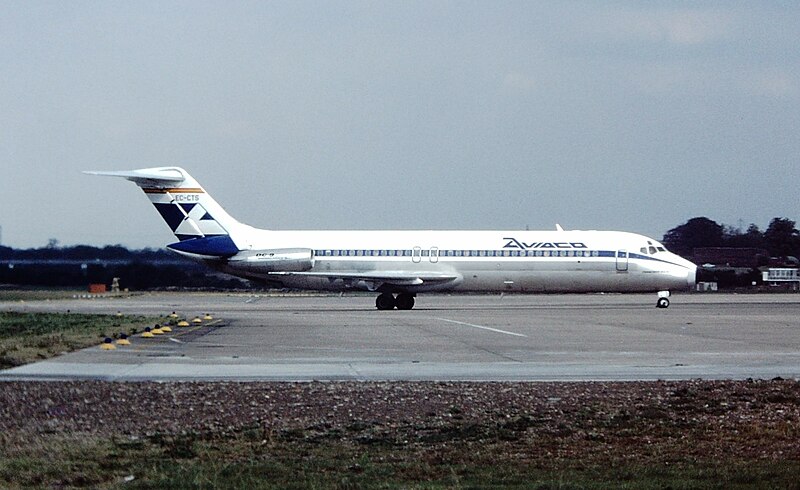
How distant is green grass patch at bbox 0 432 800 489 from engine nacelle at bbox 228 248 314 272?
123ft

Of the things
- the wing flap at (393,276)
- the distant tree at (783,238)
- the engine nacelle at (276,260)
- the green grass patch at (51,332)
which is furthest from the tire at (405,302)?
the distant tree at (783,238)

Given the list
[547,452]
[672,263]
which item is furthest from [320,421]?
[672,263]

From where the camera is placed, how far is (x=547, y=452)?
36.4 ft

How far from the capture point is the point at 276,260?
49.2 meters

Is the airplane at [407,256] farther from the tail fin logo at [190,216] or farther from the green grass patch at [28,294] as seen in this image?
the green grass patch at [28,294]

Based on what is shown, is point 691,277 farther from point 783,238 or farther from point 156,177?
point 783,238

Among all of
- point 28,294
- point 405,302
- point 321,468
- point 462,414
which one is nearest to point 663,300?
point 405,302

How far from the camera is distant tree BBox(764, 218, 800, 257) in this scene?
98250mm

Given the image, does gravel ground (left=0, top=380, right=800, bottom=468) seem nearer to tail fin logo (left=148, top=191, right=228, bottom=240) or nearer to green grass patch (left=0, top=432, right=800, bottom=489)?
green grass patch (left=0, top=432, right=800, bottom=489)

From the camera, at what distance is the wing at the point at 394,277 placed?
48469mm

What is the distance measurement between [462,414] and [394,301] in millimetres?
35882

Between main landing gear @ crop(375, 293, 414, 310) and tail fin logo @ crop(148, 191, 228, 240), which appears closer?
main landing gear @ crop(375, 293, 414, 310)

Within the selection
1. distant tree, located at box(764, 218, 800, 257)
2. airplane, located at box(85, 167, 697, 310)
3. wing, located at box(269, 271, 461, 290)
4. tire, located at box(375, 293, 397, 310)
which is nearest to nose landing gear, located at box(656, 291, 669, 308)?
airplane, located at box(85, 167, 697, 310)

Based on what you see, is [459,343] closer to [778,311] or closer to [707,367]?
[707,367]
